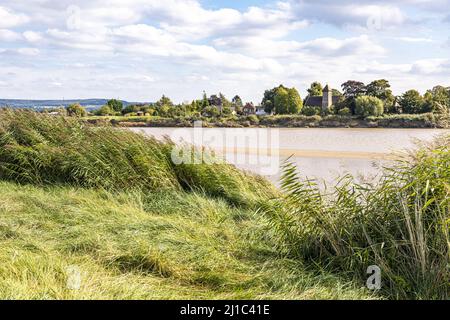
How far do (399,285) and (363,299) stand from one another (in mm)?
430

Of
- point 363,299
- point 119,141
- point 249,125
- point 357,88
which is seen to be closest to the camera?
point 363,299

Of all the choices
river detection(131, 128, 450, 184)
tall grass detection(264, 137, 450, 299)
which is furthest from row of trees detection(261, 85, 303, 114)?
tall grass detection(264, 137, 450, 299)

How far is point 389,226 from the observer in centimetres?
358

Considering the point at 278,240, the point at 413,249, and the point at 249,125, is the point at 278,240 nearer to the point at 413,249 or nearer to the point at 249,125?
the point at 413,249

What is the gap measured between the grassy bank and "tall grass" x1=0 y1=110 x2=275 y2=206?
60cm

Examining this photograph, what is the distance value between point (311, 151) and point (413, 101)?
16.6 metres

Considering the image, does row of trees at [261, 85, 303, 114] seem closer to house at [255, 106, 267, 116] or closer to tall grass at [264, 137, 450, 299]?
house at [255, 106, 267, 116]

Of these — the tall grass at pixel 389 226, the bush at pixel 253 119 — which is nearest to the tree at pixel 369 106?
the bush at pixel 253 119

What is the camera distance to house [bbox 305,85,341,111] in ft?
127

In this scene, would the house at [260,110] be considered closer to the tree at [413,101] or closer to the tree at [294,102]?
the tree at [294,102]

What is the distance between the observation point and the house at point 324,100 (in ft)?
127

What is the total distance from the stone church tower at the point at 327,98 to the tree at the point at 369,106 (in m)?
5.49
